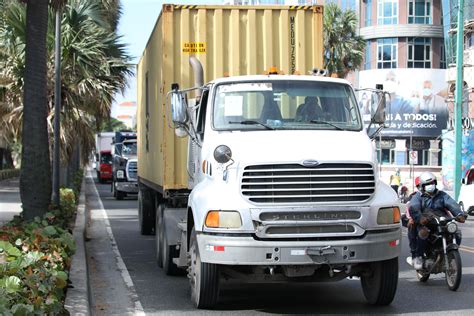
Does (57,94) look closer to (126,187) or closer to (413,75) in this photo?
(126,187)

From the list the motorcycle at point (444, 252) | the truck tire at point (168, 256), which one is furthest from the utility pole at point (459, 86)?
the truck tire at point (168, 256)

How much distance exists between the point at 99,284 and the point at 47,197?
343cm

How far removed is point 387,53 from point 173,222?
55754 mm

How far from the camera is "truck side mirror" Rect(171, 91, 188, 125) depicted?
9.62 metres

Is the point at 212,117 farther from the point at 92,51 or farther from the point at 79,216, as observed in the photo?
the point at 92,51

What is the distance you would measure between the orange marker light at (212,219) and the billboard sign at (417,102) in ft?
187

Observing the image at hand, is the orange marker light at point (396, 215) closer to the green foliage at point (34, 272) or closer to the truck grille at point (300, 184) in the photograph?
the truck grille at point (300, 184)

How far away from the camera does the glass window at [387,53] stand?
65.1 metres

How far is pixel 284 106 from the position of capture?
376 inches

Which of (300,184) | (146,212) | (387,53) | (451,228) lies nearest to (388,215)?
(300,184)

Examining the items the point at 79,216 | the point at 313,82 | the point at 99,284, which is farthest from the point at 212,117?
the point at 79,216

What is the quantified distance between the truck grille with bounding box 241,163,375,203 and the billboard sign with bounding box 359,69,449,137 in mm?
56511

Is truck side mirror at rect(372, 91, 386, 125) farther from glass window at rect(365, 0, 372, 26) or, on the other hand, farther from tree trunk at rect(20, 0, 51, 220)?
glass window at rect(365, 0, 372, 26)

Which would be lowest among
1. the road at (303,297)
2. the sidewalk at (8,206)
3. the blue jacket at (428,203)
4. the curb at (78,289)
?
the sidewalk at (8,206)
